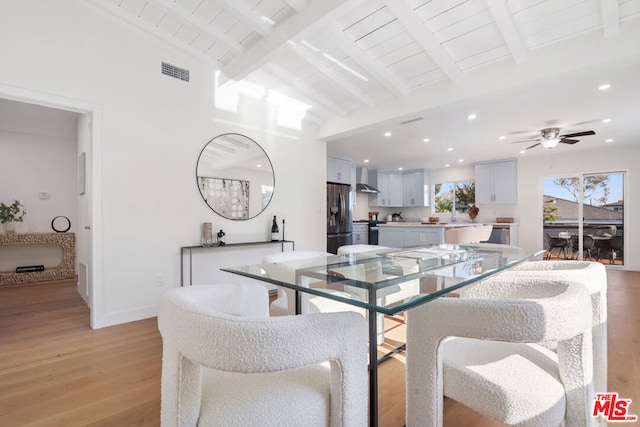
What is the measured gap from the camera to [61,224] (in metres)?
5.04

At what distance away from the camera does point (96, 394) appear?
1.68 metres

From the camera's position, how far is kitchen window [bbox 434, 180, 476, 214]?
24.6ft

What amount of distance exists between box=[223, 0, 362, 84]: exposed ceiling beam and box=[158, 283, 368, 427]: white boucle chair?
2.25 metres

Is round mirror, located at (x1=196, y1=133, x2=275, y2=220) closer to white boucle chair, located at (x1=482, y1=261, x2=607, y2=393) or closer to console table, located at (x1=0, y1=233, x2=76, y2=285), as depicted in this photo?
white boucle chair, located at (x1=482, y1=261, x2=607, y2=393)

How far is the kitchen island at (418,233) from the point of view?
5828 millimetres

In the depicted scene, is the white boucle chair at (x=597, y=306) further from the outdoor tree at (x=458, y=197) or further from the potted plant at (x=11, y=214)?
the outdoor tree at (x=458, y=197)

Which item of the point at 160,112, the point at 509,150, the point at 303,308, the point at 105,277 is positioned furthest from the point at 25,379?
the point at 509,150

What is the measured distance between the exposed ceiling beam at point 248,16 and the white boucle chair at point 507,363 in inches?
105

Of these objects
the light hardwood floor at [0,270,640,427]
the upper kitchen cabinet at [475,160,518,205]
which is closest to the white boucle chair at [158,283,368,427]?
the light hardwood floor at [0,270,640,427]

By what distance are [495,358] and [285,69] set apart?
330 cm

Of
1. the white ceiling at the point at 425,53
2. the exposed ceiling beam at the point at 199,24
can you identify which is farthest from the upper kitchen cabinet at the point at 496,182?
the exposed ceiling beam at the point at 199,24

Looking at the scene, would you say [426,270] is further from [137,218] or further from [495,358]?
[137,218]

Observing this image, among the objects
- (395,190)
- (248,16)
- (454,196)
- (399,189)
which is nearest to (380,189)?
(395,190)

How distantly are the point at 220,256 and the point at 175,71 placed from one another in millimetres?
2121
